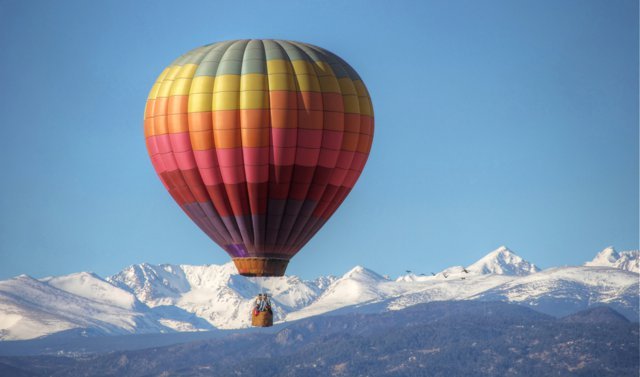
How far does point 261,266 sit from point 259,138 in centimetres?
1351

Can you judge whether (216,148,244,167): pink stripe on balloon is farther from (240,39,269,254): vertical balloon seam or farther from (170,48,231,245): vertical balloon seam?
(170,48,231,245): vertical balloon seam

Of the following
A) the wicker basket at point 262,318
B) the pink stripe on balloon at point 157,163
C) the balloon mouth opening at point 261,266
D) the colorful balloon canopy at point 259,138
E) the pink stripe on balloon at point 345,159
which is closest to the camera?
the wicker basket at point 262,318

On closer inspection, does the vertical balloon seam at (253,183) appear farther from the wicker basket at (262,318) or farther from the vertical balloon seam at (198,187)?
the wicker basket at (262,318)

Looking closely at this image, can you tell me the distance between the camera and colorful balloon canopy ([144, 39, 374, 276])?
126m

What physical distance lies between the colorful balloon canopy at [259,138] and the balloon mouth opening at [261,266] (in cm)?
10

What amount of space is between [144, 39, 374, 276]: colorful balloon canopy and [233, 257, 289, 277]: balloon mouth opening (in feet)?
0.34

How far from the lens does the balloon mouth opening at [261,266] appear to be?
423ft

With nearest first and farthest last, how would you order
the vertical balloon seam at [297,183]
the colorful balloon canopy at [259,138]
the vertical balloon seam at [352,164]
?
1. the colorful balloon canopy at [259,138]
2. the vertical balloon seam at [297,183]
3. the vertical balloon seam at [352,164]

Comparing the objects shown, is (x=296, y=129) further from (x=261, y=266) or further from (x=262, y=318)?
(x=262, y=318)

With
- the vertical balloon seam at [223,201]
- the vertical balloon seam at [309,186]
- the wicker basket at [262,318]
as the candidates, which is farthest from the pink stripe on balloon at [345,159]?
the wicker basket at [262,318]

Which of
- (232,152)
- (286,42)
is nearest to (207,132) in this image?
(232,152)

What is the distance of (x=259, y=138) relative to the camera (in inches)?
4951

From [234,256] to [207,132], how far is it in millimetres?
14033

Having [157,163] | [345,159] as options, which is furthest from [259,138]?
[157,163]
